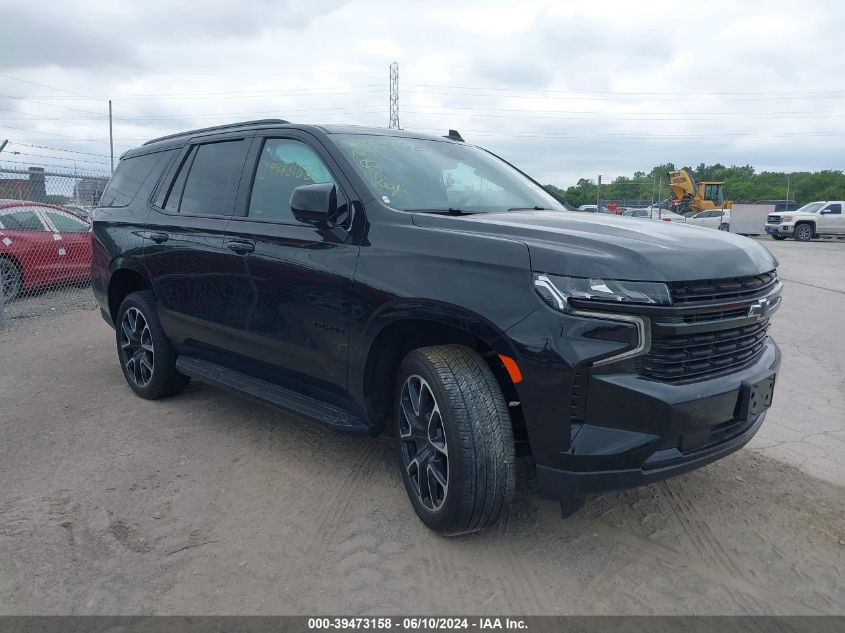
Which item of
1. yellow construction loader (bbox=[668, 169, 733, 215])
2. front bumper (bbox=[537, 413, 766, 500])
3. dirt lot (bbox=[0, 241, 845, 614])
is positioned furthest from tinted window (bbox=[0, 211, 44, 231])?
yellow construction loader (bbox=[668, 169, 733, 215])

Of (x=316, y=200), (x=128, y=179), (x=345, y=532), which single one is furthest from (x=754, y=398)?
(x=128, y=179)

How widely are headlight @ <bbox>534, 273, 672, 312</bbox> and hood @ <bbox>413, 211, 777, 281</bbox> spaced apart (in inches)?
1.0

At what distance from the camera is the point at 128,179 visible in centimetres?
539

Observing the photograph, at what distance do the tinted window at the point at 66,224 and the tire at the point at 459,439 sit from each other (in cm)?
951

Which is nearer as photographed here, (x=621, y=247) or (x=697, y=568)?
(x=621, y=247)

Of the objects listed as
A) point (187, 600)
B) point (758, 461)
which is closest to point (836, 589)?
point (758, 461)

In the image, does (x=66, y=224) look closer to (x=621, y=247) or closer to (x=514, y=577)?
(x=514, y=577)

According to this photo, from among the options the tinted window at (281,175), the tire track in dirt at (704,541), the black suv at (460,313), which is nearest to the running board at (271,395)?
the black suv at (460,313)

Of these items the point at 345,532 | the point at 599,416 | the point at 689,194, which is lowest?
the point at 345,532

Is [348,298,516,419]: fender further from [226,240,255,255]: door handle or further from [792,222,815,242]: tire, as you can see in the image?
[792,222,815,242]: tire

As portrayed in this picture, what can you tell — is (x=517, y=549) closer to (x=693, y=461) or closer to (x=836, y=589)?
(x=693, y=461)

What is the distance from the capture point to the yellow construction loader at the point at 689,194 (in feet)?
140

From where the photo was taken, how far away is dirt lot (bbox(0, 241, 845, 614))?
269 centimetres

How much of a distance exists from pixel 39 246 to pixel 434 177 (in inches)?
336
